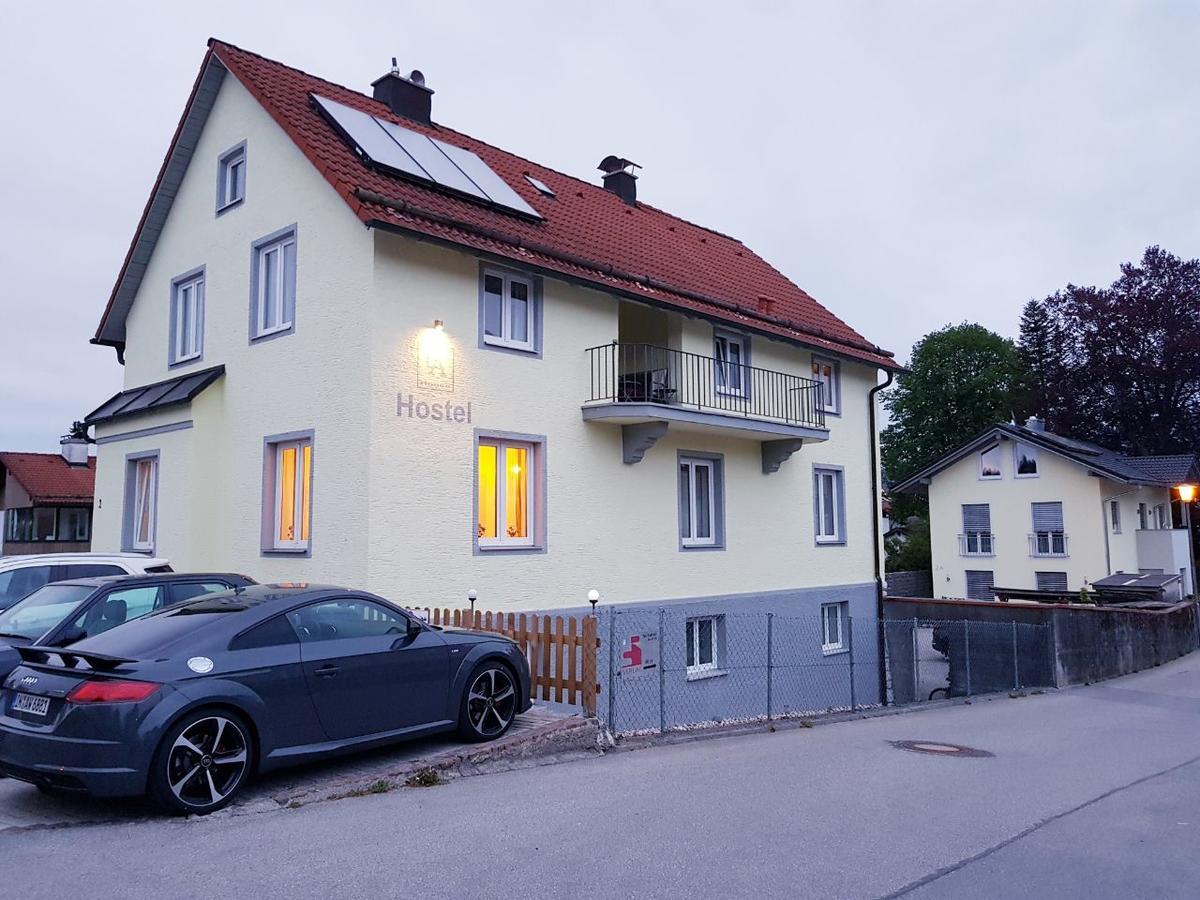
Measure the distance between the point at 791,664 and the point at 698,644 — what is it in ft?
7.62

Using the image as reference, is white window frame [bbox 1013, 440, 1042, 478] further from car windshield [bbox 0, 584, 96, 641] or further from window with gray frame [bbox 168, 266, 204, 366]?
car windshield [bbox 0, 584, 96, 641]

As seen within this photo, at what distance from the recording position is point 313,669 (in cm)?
718

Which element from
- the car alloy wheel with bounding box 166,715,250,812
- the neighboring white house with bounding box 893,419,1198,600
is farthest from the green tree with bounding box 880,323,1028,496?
the car alloy wheel with bounding box 166,715,250,812

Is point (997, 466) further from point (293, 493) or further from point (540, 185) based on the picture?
point (293, 493)

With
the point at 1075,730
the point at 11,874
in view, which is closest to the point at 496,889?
the point at 11,874

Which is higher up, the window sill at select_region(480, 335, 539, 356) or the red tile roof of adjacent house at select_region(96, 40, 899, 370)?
the red tile roof of adjacent house at select_region(96, 40, 899, 370)

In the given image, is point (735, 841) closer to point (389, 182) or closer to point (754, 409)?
point (389, 182)

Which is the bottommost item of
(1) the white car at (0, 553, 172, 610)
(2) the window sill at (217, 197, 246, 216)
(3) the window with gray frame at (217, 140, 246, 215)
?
(1) the white car at (0, 553, 172, 610)

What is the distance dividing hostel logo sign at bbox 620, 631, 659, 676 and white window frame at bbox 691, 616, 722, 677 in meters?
0.86

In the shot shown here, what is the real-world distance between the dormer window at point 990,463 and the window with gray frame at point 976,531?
118 cm

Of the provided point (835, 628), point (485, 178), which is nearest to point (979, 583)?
point (835, 628)

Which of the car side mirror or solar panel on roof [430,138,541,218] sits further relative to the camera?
solar panel on roof [430,138,541,218]

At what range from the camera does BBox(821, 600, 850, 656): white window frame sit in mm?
19578

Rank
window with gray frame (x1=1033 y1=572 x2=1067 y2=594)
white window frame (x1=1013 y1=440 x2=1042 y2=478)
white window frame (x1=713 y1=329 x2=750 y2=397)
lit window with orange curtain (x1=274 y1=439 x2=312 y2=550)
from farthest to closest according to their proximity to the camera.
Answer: white window frame (x1=1013 y1=440 x2=1042 y2=478)
window with gray frame (x1=1033 y1=572 x2=1067 y2=594)
white window frame (x1=713 y1=329 x2=750 y2=397)
lit window with orange curtain (x1=274 y1=439 x2=312 y2=550)
